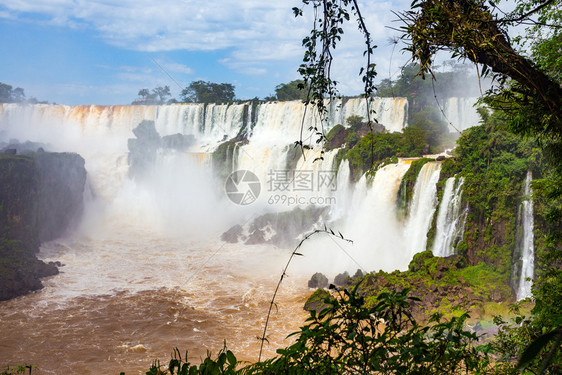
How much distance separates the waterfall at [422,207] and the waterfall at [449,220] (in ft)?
2.08

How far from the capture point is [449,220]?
13.6 m

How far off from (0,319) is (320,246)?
12287 millimetres

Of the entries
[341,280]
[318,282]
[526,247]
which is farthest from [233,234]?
[526,247]

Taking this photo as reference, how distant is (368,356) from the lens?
189 cm

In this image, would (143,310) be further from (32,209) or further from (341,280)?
(32,209)

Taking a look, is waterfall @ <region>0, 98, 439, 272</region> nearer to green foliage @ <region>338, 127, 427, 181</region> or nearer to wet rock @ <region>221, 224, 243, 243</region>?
green foliage @ <region>338, 127, 427, 181</region>

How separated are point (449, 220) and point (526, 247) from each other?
8.45 feet

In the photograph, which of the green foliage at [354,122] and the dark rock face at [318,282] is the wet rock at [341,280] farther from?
the green foliage at [354,122]

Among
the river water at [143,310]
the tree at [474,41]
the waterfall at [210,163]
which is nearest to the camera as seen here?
the tree at [474,41]

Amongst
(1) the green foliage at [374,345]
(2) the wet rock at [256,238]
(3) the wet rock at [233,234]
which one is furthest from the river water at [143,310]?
(1) the green foliage at [374,345]

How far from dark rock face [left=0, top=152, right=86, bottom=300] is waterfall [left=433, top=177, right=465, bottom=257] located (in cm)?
1364

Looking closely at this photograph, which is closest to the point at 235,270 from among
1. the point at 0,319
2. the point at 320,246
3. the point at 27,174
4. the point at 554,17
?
the point at 320,246

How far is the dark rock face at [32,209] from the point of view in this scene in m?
14.8

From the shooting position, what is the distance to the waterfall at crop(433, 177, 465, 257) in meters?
13.3
